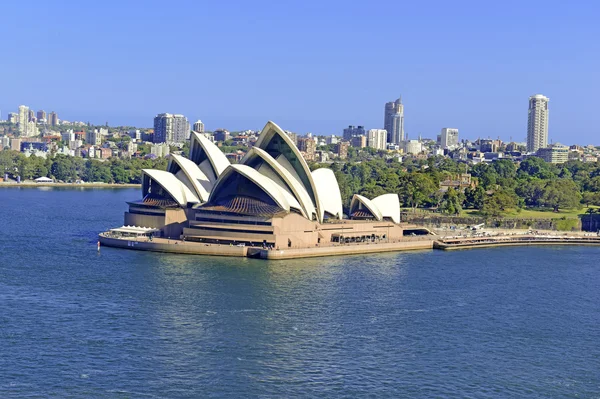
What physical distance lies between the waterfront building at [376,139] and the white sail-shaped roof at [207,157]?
136976 millimetres

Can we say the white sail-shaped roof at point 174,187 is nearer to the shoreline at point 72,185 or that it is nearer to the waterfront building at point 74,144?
the shoreline at point 72,185

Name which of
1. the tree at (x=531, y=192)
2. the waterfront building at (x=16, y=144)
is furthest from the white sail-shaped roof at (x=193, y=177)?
the waterfront building at (x=16, y=144)

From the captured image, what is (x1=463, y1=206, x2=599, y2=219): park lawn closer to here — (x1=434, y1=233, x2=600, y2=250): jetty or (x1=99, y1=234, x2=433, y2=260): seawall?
(x1=434, y1=233, x2=600, y2=250): jetty

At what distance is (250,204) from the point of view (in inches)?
1823

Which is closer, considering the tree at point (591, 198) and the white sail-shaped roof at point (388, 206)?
the white sail-shaped roof at point (388, 206)

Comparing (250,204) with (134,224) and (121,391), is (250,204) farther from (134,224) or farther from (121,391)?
(121,391)

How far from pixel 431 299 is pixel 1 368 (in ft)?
54.4

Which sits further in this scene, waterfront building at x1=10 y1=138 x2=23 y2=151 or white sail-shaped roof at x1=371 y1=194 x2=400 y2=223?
waterfront building at x1=10 y1=138 x2=23 y2=151

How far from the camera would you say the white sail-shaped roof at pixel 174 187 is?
49750mm

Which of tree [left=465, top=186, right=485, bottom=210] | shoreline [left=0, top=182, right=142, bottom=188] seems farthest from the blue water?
shoreline [left=0, top=182, right=142, bottom=188]

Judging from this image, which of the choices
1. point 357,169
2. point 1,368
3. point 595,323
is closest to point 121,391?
point 1,368

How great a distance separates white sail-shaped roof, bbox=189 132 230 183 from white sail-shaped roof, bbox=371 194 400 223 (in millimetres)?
9217

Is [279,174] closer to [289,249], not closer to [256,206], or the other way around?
[256,206]

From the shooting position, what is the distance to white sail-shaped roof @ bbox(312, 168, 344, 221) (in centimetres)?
5291
